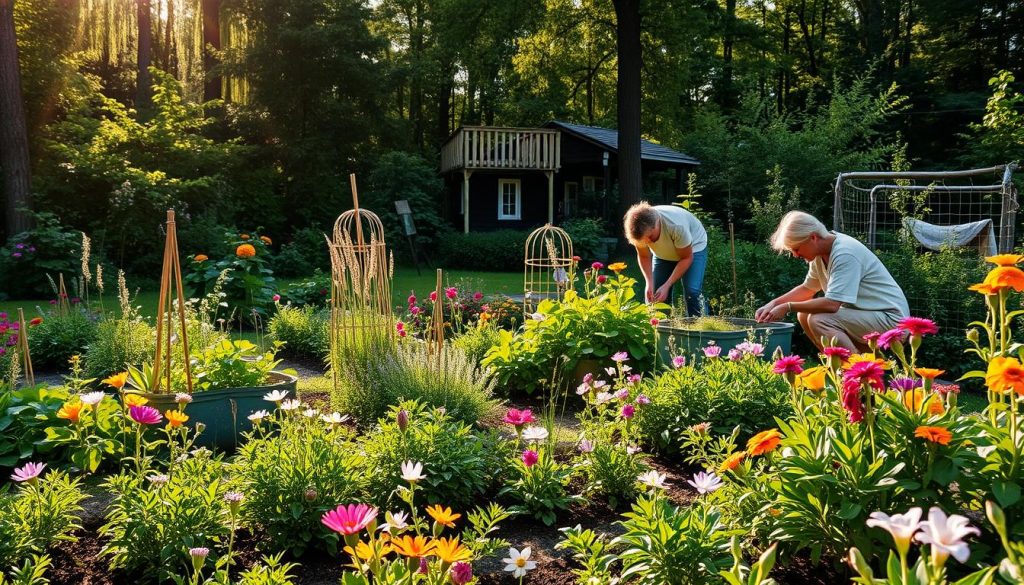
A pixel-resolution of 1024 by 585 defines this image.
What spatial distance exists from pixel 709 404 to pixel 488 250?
44.2 ft

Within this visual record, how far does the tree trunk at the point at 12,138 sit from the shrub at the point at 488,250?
8.41m

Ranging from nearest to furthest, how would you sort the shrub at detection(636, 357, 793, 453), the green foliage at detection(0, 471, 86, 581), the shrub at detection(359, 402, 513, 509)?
the green foliage at detection(0, 471, 86, 581), the shrub at detection(359, 402, 513, 509), the shrub at detection(636, 357, 793, 453)

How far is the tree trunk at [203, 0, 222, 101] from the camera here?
17.4 meters

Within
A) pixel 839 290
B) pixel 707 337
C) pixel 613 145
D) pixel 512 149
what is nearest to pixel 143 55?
pixel 512 149

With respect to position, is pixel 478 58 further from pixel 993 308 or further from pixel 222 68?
pixel 993 308

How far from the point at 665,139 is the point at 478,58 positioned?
22.2ft

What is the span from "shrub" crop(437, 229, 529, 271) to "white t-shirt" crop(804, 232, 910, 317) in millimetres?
12006

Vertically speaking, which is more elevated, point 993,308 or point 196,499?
point 993,308

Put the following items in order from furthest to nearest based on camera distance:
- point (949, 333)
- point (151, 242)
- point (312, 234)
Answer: point (312, 234)
point (151, 242)
point (949, 333)

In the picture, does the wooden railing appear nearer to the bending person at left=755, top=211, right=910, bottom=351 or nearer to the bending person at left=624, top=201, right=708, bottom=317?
the bending person at left=624, top=201, right=708, bottom=317

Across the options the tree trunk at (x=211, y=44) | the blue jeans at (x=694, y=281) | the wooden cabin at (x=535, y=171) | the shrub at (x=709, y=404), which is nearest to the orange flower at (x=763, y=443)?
the shrub at (x=709, y=404)

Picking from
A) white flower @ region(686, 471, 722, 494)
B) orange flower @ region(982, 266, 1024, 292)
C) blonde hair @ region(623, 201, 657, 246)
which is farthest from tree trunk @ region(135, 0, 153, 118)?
orange flower @ region(982, 266, 1024, 292)

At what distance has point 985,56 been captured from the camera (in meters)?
23.1

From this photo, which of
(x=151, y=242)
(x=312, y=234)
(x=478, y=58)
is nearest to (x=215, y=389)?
(x=151, y=242)
